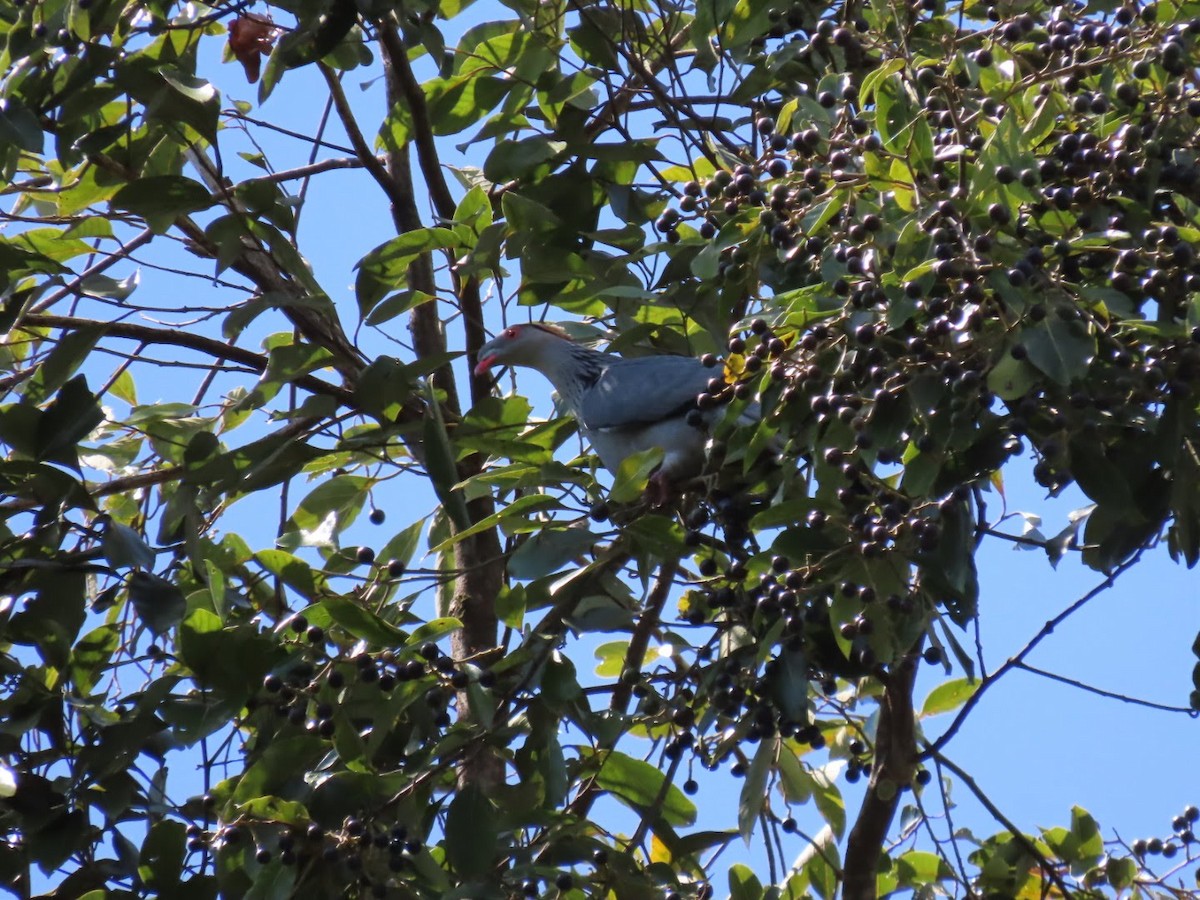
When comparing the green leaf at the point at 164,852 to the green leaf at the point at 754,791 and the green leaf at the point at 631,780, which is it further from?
the green leaf at the point at 754,791

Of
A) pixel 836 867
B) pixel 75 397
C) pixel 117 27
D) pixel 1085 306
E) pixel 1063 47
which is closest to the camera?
pixel 1085 306

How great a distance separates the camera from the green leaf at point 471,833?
296cm

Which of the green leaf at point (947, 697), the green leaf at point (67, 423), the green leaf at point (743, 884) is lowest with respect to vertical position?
the green leaf at point (743, 884)

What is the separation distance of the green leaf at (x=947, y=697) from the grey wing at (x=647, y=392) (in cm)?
105

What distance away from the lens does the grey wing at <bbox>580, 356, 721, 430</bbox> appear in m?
4.23

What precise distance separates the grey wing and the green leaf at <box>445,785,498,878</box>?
1509mm

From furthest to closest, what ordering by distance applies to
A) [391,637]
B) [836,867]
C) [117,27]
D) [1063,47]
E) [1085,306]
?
[117,27], [836,867], [391,637], [1063,47], [1085,306]

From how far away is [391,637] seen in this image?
3088 mm

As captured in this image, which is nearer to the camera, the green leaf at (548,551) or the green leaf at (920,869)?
the green leaf at (548,551)

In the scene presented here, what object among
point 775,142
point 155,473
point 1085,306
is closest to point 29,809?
point 155,473

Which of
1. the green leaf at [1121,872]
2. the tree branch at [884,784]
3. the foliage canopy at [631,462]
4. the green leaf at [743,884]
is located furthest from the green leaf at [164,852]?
the green leaf at [1121,872]

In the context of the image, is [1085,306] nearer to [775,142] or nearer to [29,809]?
[775,142]

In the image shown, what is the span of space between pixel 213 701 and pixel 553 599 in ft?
2.59

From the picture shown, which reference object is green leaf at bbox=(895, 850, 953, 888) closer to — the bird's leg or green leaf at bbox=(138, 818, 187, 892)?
the bird's leg
